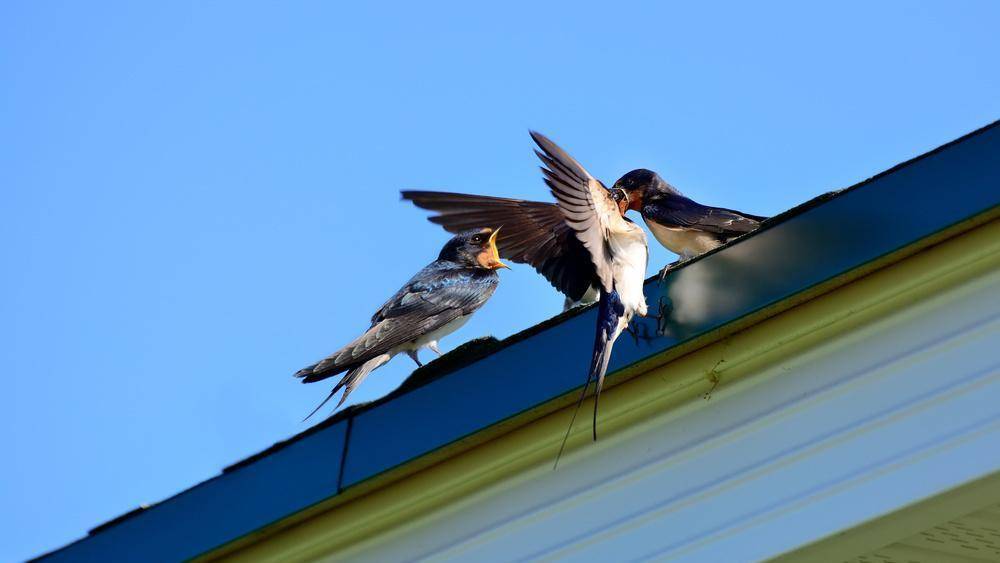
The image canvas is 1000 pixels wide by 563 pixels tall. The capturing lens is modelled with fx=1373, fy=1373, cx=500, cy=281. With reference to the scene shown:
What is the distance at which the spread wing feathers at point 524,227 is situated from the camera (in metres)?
5.01

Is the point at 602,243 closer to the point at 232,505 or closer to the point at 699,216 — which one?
the point at 232,505

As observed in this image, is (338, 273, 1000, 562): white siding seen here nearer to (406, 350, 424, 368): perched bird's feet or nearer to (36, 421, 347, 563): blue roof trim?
(36, 421, 347, 563): blue roof trim

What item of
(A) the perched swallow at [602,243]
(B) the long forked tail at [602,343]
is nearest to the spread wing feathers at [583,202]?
(A) the perched swallow at [602,243]

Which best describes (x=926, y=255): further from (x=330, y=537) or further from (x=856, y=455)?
(x=330, y=537)

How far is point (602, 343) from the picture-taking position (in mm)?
2854

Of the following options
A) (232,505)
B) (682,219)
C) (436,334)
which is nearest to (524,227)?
(682,219)

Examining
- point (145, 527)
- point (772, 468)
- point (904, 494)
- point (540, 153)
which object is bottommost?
point (904, 494)

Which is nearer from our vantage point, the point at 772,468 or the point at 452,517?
the point at 772,468

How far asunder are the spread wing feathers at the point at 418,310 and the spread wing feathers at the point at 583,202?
2170mm

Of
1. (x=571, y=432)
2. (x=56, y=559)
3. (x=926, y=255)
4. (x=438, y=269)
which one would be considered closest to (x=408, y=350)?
(x=438, y=269)

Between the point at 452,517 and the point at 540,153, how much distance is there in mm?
897

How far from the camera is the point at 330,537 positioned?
321cm

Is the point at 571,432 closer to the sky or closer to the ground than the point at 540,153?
closer to the ground

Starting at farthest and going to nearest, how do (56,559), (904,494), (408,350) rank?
(408,350) < (56,559) < (904,494)
